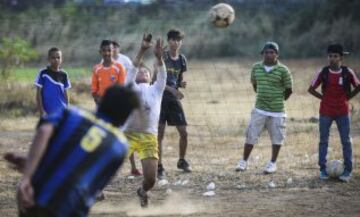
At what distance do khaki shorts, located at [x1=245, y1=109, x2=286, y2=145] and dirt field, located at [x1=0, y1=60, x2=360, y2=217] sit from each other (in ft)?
1.55

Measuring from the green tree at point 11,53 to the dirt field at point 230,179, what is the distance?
2.96 meters

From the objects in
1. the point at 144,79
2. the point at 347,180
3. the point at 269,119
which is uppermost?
the point at 144,79

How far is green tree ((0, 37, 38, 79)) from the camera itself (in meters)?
18.8

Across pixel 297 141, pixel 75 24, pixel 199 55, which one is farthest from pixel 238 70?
pixel 297 141

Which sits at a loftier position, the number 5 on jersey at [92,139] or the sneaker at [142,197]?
the number 5 on jersey at [92,139]

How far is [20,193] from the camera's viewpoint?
4062 millimetres

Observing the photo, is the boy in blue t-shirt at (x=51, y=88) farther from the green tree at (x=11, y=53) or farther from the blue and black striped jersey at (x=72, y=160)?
the green tree at (x=11, y=53)

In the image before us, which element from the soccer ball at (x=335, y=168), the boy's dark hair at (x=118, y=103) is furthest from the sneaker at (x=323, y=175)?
the boy's dark hair at (x=118, y=103)

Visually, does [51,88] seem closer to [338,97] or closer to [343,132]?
[338,97]

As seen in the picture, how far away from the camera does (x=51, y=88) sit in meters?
8.97

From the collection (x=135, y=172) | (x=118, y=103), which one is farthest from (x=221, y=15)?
(x=118, y=103)

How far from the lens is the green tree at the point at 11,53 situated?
18.8m

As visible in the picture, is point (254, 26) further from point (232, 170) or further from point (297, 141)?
point (232, 170)

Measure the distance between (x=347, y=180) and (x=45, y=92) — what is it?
3974 millimetres
